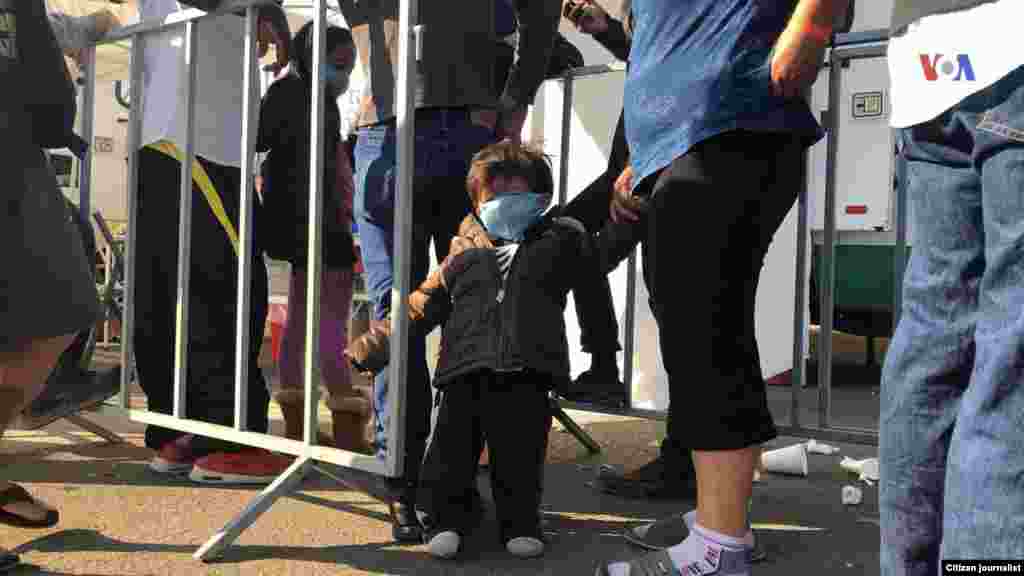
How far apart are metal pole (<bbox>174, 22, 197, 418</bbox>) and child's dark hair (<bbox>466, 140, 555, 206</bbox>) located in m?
0.84

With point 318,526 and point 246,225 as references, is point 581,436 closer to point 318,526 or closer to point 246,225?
point 318,526

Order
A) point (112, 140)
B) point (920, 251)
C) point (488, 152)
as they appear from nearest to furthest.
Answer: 1. point (920, 251)
2. point (488, 152)
3. point (112, 140)

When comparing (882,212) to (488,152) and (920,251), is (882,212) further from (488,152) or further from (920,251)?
(920,251)

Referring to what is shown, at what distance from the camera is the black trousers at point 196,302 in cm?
316

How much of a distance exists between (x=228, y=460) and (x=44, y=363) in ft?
2.54

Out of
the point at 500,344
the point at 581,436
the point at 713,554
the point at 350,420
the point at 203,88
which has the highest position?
the point at 203,88

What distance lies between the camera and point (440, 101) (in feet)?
8.78

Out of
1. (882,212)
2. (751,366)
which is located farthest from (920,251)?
(882,212)

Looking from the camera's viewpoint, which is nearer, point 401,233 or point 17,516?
point 401,233

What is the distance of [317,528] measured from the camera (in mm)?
2600

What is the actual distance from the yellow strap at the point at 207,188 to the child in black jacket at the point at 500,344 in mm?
893

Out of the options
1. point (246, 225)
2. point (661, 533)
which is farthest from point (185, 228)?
point (661, 533)

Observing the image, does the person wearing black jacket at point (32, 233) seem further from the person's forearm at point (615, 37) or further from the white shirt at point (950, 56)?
the white shirt at point (950, 56)

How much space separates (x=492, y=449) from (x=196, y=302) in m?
1.15
